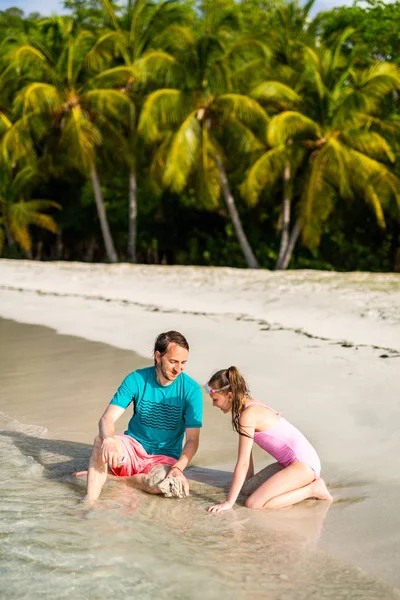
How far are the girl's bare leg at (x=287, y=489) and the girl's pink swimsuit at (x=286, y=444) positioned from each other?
0.05m

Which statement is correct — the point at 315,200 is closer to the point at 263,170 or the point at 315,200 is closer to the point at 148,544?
the point at 263,170

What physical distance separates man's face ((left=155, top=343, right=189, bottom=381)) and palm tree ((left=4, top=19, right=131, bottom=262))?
19587 mm

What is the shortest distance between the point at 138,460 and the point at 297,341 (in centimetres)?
500

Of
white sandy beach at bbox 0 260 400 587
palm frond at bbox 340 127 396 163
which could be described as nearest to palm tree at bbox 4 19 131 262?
white sandy beach at bbox 0 260 400 587

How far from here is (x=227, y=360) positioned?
28.2 feet

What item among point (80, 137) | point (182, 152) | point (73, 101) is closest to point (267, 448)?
point (182, 152)

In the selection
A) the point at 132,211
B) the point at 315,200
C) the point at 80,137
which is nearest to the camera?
the point at 315,200

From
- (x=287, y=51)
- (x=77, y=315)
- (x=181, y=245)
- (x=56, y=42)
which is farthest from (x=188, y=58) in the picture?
(x=77, y=315)

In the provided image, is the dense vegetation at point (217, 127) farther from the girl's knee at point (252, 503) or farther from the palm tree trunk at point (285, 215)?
the girl's knee at point (252, 503)

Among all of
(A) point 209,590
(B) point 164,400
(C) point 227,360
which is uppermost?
(B) point 164,400

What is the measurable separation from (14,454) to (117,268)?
15110 mm

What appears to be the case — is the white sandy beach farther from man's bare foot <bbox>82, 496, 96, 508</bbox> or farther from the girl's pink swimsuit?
man's bare foot <bbox>82, 496, 96, 508</bbox>

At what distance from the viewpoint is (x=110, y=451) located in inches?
164

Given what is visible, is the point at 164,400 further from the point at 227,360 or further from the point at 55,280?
the point at 55,280
